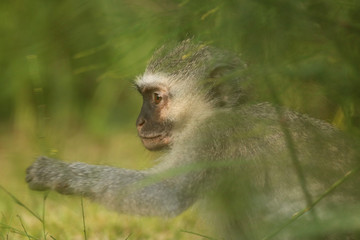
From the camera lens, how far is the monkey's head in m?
3.75

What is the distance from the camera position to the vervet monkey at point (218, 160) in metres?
2.98

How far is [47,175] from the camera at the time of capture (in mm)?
3631

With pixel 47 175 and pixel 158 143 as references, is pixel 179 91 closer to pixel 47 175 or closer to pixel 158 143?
pixel 158 143

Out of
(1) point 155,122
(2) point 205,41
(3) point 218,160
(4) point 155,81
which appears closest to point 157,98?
(4) point 155,81

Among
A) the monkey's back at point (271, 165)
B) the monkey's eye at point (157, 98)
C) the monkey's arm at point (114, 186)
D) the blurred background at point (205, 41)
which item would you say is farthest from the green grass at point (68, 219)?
the monkey's back at point (271, 165)

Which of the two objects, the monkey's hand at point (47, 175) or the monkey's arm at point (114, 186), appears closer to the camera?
the monkey's arm at point (114, 186)

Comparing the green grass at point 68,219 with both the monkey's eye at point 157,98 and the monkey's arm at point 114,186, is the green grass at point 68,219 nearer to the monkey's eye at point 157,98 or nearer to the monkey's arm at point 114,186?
the monkey's arm at point 114,186

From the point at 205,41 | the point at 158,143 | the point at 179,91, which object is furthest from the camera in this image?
the point at 179,91

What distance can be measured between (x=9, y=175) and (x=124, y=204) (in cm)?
103

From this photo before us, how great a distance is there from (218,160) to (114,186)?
24.0 inches

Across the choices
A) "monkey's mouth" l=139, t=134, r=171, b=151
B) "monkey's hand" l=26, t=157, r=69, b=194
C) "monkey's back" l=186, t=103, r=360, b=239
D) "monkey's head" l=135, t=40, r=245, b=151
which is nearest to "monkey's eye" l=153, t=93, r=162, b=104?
"monkey's head" l=135, t=40, r=245, b=151

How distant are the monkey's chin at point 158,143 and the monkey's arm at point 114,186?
1.19ft

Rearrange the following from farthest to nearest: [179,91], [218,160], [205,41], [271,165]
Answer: [179,91], [218,160], [271,165], [205,41]

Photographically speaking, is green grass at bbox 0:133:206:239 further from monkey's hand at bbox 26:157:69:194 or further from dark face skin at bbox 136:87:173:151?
dark face skin at bbox 136:87:173:151
